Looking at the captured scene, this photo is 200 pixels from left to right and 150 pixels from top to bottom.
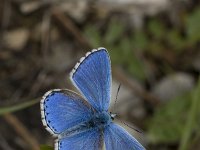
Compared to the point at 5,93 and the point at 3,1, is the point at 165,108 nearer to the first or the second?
the point at 5,93

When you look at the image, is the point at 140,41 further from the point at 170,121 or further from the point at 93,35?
the point at 170,121

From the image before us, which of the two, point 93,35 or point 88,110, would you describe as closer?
point 88,110

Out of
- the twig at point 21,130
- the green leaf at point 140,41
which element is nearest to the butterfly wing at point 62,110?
the twig at point 21,130

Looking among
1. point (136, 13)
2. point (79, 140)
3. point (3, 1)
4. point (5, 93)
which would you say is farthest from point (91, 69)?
point (136, 13)

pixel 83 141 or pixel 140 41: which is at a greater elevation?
pixel 140 41

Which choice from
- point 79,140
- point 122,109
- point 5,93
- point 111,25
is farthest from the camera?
point 111,25

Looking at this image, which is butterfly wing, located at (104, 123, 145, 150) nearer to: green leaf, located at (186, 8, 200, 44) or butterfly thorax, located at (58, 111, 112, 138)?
butterfly thorax, located at (58, 111, 112, 138)

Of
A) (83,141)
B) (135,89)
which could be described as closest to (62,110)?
(83,141)
